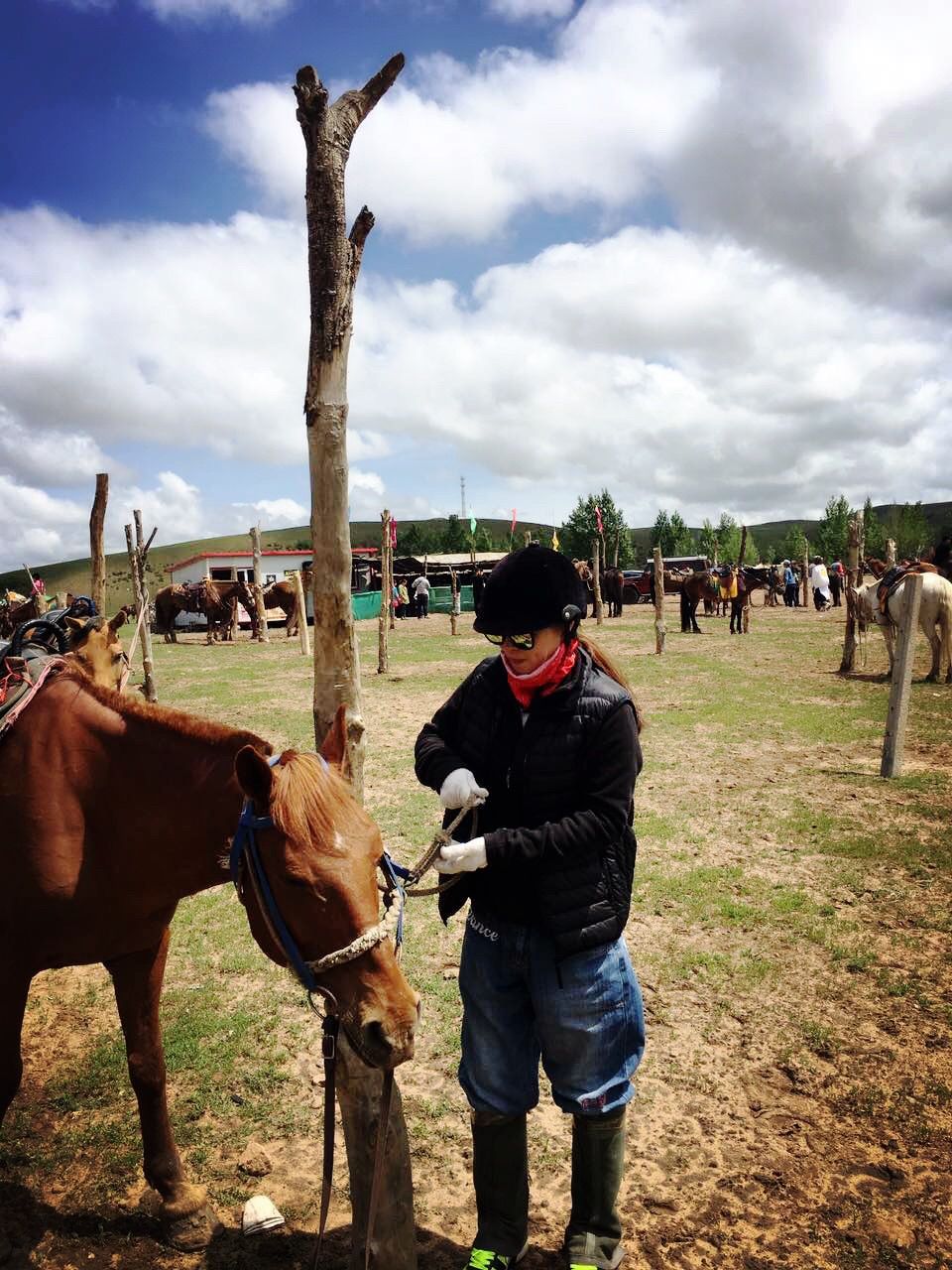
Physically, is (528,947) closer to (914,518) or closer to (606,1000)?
(606,1000)

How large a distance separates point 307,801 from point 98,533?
26.4ft

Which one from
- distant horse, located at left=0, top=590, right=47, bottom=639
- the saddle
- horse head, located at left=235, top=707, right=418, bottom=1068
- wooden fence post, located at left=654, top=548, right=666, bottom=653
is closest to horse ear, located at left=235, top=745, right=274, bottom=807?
A: horse head, located at left=235, top=707, right=418, bottom=1068

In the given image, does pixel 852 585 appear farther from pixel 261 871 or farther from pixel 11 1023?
pixel 11 1023

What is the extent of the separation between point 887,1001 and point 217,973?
13.4ft

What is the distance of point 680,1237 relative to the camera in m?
2.71

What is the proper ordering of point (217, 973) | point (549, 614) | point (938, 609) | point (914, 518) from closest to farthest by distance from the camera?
point (549, 614) < point (217, 973) < point (938, 609) < point (914, 518)

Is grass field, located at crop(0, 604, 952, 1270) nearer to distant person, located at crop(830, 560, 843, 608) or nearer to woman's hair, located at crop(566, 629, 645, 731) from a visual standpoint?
woman's hair, located at crop(566, 629, 645, 731)

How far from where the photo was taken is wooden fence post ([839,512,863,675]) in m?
12.6

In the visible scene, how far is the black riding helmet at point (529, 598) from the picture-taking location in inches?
90.3

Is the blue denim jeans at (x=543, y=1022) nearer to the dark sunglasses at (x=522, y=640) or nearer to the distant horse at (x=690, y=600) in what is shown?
the dark sunglasses at (x=522, y=640)

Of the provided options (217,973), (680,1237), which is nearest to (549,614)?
(680,1237)

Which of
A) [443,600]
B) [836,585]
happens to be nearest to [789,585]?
[836,585]

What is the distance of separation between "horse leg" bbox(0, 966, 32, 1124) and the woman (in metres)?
1.56

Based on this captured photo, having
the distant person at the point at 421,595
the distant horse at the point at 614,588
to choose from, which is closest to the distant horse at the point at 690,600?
the distant horse at the point at 614,588
